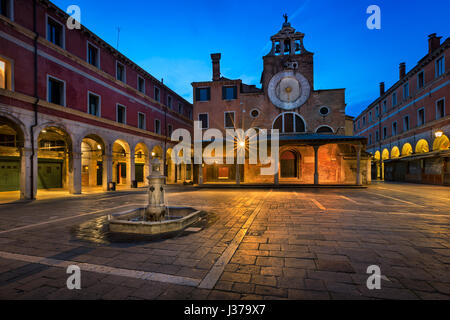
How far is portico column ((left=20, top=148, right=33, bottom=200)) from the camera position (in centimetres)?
1176

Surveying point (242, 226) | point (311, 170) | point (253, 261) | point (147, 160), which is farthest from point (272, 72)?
point (253, 261)

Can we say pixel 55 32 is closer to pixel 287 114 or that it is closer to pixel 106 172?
pixel 106 172

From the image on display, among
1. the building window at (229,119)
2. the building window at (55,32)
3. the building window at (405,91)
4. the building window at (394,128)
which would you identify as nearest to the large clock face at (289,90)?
the building window at (229,119)

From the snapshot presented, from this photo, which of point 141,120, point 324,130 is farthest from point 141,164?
point 324,130

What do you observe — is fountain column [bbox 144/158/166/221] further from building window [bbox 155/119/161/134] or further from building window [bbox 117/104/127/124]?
building window [bbox 155/119/161/134]

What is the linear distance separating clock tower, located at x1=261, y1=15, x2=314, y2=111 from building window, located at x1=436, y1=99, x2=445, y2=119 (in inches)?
478

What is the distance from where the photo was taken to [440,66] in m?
20.0

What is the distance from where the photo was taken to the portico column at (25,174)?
11758 millimetres

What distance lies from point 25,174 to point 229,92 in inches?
753

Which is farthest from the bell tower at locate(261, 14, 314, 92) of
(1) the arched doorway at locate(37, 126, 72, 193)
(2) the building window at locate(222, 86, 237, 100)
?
(1) the arched doorway at locate(37, 126, 72, 193)

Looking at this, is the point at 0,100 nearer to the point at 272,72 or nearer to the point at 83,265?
the point at 83,265

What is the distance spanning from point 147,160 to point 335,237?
20925 millimetres

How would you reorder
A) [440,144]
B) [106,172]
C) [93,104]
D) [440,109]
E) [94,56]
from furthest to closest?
[440,144]
[440,109]
[106,172]
[94,56]
[93,104]

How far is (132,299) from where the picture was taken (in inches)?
103
